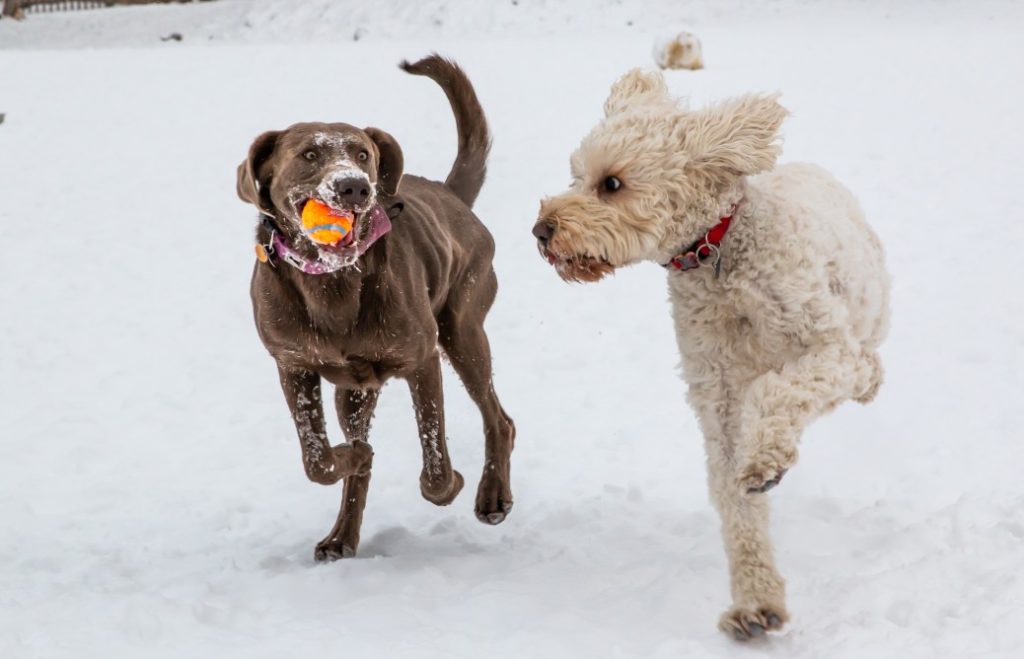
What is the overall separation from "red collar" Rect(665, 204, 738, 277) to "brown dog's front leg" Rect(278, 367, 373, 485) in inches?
58.5

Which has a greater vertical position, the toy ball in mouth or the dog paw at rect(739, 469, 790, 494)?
the toy ball in mouth

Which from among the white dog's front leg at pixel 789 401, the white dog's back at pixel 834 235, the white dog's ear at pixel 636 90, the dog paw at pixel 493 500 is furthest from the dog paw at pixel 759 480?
the dog paw at pixel 493 500

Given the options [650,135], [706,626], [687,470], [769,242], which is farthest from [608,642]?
[687,470]

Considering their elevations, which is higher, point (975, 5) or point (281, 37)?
point (281, 37)

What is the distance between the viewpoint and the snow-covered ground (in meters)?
3.48

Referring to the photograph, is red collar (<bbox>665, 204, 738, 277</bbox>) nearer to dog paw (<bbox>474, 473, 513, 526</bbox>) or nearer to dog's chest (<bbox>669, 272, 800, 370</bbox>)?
dog's chest (<bbox>669, 272, 800, 370</bbox>)

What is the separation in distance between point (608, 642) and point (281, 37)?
18.1 metres

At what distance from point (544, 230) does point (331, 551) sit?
1.78 meters

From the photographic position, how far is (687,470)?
5.29 m

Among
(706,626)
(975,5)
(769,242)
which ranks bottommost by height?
(975,5)

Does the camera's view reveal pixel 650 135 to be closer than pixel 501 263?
Yes

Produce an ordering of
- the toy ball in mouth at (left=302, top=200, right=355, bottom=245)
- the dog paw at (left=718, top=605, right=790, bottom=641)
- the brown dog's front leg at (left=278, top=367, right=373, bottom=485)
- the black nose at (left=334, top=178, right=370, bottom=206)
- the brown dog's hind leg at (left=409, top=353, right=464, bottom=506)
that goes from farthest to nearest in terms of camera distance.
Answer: the brown dog's hind leg at (left=409, top=353, right=464, bottom=506), the brown dog's front leg at (left=278, top=367, right=373, bottom=485), the toy ball in mouth at (left=302, top=200, right=355, bottom=245), the black nose at (left=334, top=178, right=370, bottom=206), the dog paw at (left=718, top=605, right=790, bottom=641)

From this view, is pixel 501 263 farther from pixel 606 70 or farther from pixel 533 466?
pixel 606 70

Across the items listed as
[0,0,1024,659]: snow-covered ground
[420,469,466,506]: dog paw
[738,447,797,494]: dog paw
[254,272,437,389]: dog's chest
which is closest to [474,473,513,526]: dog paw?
[0,0,1024,659]: snow-covered ground
